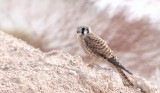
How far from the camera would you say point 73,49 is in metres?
4.84


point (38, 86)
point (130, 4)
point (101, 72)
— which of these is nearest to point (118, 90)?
point (101, 72)

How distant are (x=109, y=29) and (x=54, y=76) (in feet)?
7.36

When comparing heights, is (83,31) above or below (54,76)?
above

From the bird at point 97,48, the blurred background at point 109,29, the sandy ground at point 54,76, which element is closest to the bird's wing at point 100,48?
the bird at point 97,48

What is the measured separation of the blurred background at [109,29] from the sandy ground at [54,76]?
170cm

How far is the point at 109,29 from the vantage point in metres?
4.99

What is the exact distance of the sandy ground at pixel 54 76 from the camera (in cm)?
270

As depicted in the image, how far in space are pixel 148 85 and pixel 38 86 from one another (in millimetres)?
544

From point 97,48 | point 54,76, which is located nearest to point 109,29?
point 97,48

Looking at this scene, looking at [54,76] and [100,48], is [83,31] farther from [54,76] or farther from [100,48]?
[54,76]

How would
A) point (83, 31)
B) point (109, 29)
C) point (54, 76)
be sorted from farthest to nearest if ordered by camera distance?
1. point (109, 29)
2. point (83, 31)
3. point (54, 76)

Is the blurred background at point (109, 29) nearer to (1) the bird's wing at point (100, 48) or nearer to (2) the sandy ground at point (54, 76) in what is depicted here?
(1) the bird's wing at point (100, 48)

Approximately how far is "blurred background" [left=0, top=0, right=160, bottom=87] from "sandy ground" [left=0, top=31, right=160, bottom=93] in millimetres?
1703

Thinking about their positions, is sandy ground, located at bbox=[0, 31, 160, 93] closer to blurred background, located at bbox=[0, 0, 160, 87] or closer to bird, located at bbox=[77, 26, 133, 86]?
bird, located at bbox=[77, 26, 133, 86]
